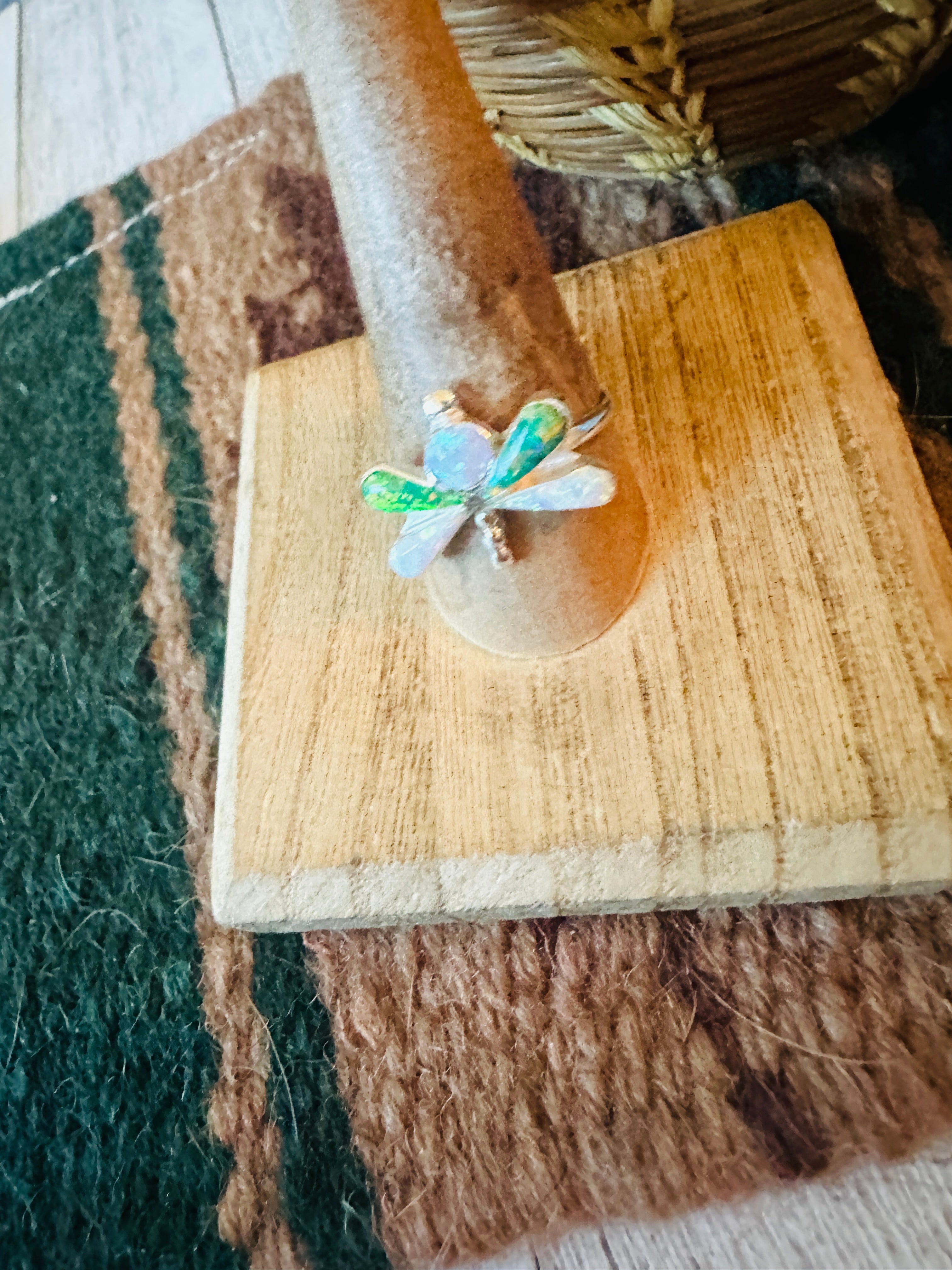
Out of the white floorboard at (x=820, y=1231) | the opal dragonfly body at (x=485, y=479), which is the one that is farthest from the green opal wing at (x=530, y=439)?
the white floorboard at (x=820, y=1231)

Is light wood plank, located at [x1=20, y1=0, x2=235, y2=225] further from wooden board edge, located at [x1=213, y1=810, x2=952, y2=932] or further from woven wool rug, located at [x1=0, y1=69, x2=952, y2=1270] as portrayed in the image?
wooden board edge, located at [x1=213, y1=810, x2=952, y2=932]

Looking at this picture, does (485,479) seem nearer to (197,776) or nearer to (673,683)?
(673,683)

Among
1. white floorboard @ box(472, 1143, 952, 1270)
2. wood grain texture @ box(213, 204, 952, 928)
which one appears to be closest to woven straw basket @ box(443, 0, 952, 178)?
wood grain texture @ box(213, 204, 952, 928)

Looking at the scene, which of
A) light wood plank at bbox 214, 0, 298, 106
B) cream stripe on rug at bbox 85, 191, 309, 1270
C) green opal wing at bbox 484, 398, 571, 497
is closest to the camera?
green opal wing at bbox 484, 398, 571, 497

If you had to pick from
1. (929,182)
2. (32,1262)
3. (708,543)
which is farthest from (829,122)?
(32,1262)

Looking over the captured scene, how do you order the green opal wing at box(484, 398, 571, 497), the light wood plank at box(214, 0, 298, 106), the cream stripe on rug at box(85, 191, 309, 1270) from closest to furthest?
the green opal wing at box(484, 398, 571, 497), the cream stripe on rug at box(85, 191, 309, 1270), the light wood plank at box(214, 0, 298, 106)

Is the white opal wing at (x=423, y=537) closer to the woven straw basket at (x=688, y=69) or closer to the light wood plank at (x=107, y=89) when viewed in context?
the woven straw basket at (x=688, y=69)

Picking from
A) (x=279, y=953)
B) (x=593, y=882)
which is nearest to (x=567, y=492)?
(x=593, y=882)
